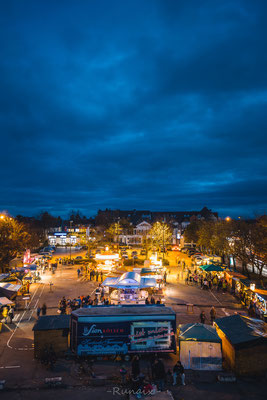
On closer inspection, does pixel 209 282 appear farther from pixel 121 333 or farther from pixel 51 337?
pixel 51 337

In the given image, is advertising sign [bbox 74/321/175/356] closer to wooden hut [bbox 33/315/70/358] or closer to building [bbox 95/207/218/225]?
wooden hut [bbox 33/315/70/358]

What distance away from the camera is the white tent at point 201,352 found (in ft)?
44.0

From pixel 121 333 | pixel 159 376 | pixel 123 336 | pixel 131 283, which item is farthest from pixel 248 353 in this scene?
pixel 131 283

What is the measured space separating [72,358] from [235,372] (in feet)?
27.7

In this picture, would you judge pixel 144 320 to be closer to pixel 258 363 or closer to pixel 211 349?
pixel 211 349

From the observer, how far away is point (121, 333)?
47.0 ft

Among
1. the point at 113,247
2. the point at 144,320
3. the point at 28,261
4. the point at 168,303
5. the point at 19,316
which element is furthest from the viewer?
the point at 113,247

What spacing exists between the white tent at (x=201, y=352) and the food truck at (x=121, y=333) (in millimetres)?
1070

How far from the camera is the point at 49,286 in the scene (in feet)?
99.7

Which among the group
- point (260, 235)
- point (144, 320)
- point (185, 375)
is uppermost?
point (260, 235)

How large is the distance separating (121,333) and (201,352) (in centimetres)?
426

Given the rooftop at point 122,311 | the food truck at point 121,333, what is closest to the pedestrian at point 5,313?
the food truck at point 121,333

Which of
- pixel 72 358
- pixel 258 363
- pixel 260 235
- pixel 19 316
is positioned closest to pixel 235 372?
pixel 258 363

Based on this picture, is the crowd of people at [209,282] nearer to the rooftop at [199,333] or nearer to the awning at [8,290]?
the rooftop at [199,333]
